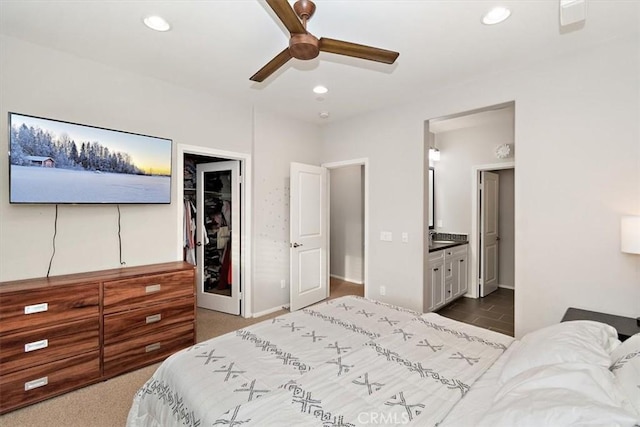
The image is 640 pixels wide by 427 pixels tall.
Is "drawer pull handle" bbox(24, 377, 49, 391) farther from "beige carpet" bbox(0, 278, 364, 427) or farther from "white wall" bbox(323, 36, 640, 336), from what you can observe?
"white wall" bbox(323, 36, 640, 336)

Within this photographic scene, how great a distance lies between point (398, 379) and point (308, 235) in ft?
9.92

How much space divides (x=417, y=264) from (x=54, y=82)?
390cm

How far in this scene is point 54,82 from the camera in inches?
98.4

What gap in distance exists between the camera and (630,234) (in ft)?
6.80

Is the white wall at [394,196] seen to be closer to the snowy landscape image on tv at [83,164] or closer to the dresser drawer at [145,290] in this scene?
the dresser drawer at [145,290]

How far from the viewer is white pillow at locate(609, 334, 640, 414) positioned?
1.04 metres

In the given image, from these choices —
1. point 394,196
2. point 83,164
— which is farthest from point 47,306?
point 394,196

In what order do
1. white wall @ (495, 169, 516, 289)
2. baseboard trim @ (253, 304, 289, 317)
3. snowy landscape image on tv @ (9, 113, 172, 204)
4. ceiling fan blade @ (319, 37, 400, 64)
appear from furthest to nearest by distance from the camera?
white wall @ (495, 169, 516, 289) < baseboard trim @ (253, 304, 289, 317) < snowy landscape image on tv @ (9, 113, 172, 204) < ceiling fan blade @ (319, 37, 400, 64)

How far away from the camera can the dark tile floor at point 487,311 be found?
3.65 m

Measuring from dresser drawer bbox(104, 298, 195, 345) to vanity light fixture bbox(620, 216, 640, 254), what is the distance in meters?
3.54

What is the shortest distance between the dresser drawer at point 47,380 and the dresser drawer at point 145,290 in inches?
16.0

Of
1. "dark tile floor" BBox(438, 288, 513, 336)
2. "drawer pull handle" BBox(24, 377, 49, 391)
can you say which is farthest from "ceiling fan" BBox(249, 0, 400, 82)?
"dark tile floor" BBox(438, 288, 513, 336)

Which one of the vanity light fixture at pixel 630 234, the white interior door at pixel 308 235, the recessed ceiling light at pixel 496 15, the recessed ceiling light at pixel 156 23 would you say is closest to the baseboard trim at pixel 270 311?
the white interior door at pixel 308 235

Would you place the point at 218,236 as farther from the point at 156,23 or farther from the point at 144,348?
the point at 156,23
